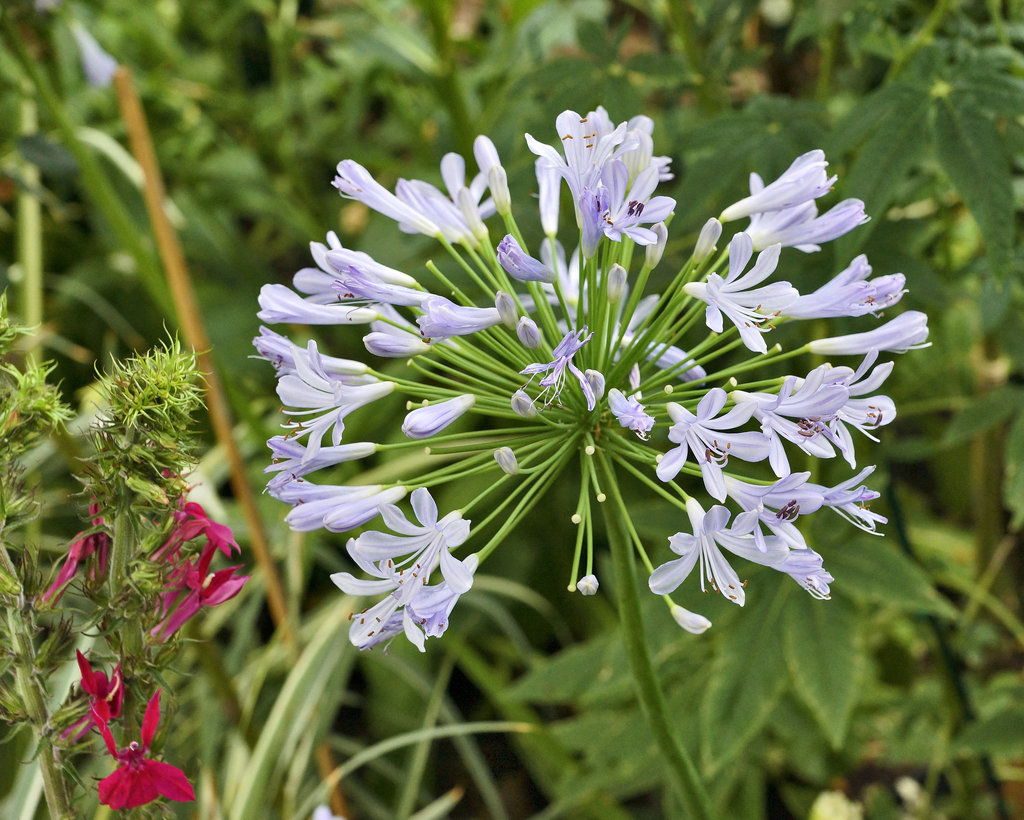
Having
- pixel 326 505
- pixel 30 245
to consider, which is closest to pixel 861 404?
pixel 326 505

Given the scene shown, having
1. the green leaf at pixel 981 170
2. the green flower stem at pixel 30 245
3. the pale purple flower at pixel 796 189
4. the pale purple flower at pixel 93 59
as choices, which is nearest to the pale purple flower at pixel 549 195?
the pale purple flower at pixel 796 189

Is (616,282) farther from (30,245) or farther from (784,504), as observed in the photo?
(30,245)

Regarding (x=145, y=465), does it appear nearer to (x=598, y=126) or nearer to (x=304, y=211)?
(x=598, y=126)

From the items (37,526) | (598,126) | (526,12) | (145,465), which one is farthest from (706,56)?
(37,526)

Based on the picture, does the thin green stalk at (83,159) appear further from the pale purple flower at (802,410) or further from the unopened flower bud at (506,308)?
the pale purple flower at (802,410)

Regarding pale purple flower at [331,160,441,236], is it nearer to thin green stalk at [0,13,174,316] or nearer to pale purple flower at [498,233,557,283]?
pale purple flower at [498,233,557,283]

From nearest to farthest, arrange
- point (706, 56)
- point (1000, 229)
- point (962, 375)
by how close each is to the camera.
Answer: point (1000, 229) → point (706, 56) → point (962, 375)

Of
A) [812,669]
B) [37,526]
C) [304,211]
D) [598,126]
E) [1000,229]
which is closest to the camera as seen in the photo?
[598,126]
